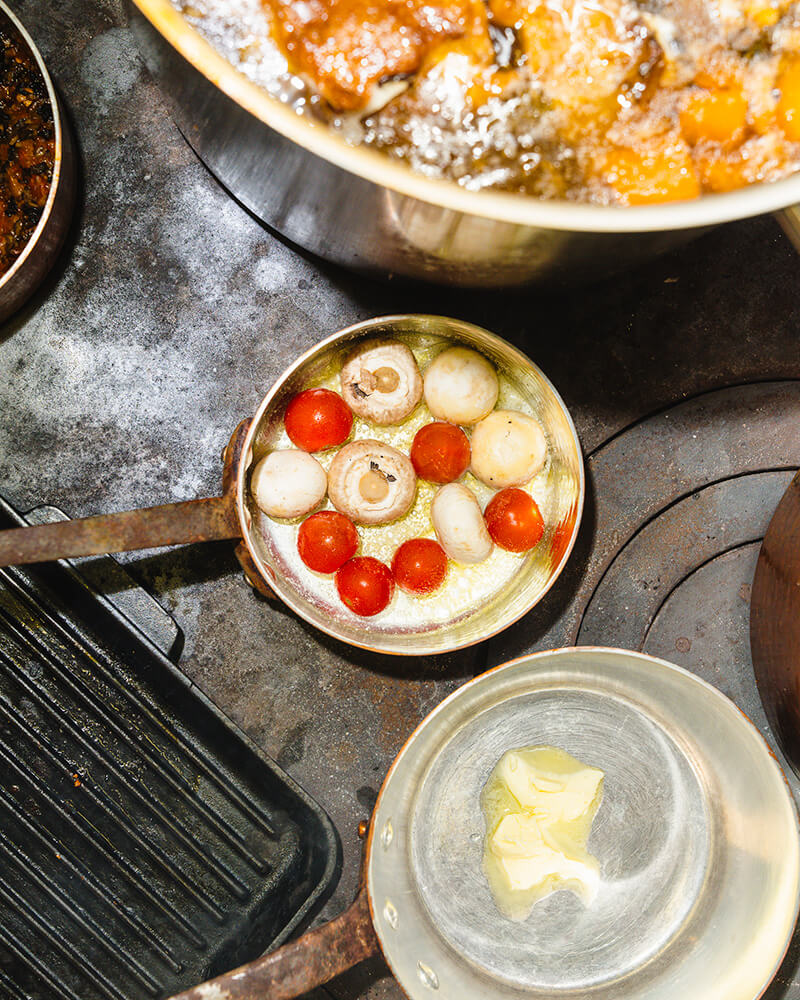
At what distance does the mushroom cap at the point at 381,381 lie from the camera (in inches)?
37.0

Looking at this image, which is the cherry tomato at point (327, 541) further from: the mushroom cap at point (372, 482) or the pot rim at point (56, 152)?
the pot rim at point (56, 152)

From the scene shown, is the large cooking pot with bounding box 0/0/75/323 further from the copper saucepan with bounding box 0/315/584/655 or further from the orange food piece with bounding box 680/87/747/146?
the orange food piece with bounding box 680/87/747/146

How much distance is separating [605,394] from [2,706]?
78 cm

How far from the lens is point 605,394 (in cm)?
105

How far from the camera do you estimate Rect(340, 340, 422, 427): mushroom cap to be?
94 centimetres

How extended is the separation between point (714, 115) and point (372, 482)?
0.46 m

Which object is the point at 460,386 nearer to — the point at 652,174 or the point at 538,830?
the point at 652,174

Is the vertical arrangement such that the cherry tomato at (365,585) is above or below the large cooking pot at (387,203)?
below

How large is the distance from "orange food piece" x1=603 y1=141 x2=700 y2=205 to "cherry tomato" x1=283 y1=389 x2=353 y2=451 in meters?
0.39

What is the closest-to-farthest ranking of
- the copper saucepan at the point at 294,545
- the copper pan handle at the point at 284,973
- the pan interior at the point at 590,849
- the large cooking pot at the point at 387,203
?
the large cooking pot at the point at 387,203, the copper pan handle at the point at 284,973, the copper saucepan at the point at 294,545, the pan interior at the point at 590,849

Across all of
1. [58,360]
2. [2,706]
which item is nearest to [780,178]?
[58,360]

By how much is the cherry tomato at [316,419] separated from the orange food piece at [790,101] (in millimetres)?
493

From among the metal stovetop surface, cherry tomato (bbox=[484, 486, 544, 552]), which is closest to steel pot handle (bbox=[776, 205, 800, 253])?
the metal stovetop surface

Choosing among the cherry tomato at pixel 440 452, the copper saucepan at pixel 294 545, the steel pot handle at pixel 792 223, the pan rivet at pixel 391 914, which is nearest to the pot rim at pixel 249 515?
the copper saucepan at pixel 294 545
